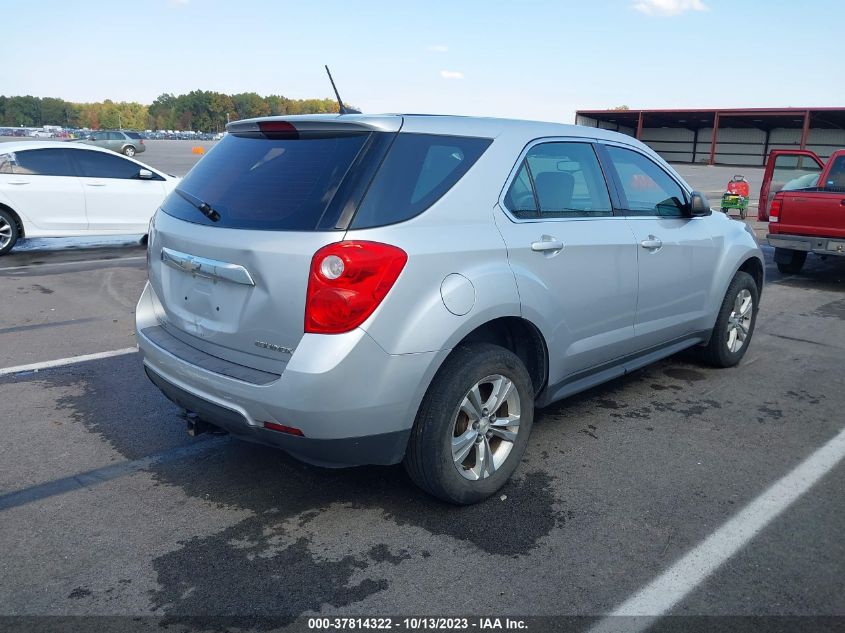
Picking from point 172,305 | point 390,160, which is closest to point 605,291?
point 390,160

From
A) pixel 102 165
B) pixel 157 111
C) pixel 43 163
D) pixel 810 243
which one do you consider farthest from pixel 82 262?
pixel 157 111

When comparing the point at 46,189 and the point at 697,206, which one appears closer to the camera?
the point at 697,206

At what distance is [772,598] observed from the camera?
271cm

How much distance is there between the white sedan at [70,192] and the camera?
34.0 ft

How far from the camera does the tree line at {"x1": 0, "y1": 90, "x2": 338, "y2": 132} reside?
149750mm

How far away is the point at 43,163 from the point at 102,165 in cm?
82

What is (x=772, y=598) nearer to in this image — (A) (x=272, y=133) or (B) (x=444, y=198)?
(B) (x=444, y=198)

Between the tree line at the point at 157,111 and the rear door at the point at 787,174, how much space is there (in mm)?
121489

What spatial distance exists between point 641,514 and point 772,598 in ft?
2.33

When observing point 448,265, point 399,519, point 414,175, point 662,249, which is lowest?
point 399,519

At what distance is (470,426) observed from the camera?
10.8 ft

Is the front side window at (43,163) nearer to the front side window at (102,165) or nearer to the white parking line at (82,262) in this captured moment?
the front side window at (102,165)

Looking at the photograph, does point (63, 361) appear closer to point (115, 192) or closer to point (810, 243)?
point (115, 192)

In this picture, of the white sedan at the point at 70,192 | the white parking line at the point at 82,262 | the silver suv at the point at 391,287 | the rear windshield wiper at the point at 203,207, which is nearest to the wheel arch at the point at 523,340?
the silver suv at the point at 391,287
